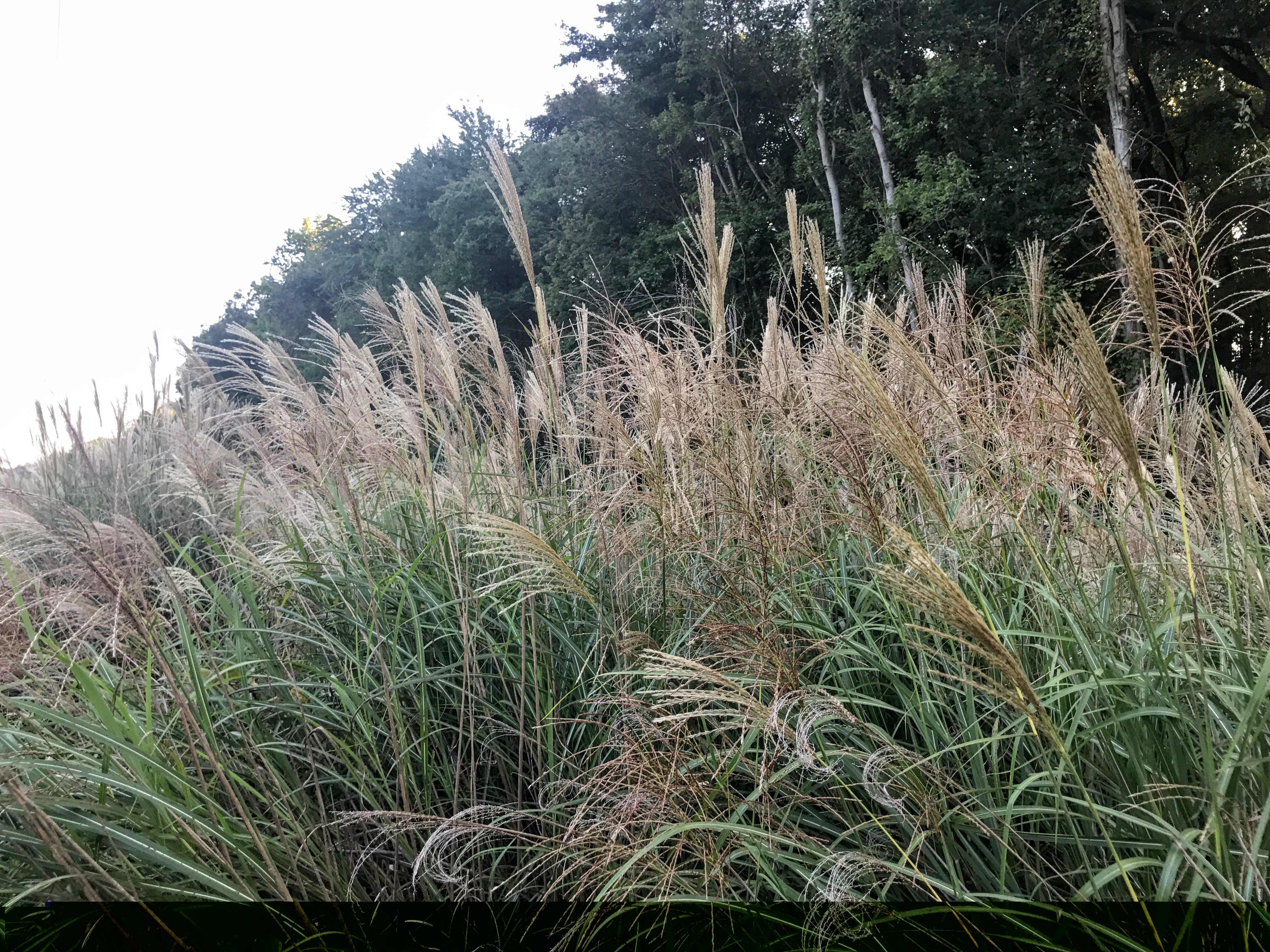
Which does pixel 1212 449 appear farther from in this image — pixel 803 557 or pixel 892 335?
pixel 803 557

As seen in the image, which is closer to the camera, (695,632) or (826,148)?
(695,632)

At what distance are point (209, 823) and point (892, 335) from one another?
1.32 meters

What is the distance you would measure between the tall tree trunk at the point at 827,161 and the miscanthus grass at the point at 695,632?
23.1 feet

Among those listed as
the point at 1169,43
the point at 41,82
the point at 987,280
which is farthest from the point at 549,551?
the point at 1169,43

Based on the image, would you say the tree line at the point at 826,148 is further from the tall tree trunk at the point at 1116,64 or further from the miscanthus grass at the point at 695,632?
the miscanthus grass at the point at 695,632

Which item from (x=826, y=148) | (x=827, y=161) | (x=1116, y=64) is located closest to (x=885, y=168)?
(x=827, y=161)

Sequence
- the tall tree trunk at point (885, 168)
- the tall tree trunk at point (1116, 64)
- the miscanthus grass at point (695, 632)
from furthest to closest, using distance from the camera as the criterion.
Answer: the tall tree trunk at point (885, 168) < the tall tree trunk at point (1116, 64) < the miscanthus grass at point (695, 632)

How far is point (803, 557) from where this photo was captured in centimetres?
179

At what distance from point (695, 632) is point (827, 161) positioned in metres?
9.13

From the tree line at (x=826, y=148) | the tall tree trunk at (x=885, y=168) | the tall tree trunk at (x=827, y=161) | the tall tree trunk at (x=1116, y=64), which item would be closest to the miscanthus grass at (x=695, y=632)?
the tree line at (x=826, y=148)

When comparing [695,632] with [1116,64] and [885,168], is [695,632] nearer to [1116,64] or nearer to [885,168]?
[1116,64]

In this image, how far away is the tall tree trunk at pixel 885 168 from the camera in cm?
792

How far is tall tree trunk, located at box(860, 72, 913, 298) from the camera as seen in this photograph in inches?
312

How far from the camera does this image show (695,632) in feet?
5.25
